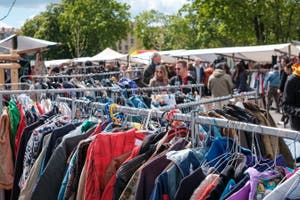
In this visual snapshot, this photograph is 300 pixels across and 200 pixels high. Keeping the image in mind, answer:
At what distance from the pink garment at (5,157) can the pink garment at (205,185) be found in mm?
2300

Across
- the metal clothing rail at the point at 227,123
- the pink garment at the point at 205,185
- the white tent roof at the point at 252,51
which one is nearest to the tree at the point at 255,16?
the white tent roof at the point at 252,51

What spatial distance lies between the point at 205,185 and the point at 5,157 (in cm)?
238

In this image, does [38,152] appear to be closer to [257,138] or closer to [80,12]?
[257,138]

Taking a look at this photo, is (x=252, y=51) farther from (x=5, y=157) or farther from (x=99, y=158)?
(x=99, y=158)

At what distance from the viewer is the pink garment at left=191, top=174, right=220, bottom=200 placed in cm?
218

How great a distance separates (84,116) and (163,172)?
1.84m

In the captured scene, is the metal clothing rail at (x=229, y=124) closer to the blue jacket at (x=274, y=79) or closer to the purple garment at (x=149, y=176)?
the purple garment at (x=149, y=176)

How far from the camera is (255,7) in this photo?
96.7 ft

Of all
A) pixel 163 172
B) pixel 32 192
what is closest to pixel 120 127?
pixel 32 192

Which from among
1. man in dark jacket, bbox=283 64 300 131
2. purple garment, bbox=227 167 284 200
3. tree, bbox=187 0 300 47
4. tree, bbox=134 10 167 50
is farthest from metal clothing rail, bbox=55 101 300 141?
tree, bbox=134 10 167 50

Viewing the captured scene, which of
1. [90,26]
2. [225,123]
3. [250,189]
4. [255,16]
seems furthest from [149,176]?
[90,26]

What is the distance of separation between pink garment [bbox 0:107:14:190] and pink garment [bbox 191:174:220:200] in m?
2.30

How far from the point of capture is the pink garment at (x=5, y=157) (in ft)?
13.2

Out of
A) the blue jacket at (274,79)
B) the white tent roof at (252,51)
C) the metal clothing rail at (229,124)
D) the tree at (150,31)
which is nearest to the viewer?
the metal clothing rail at (229,124)
